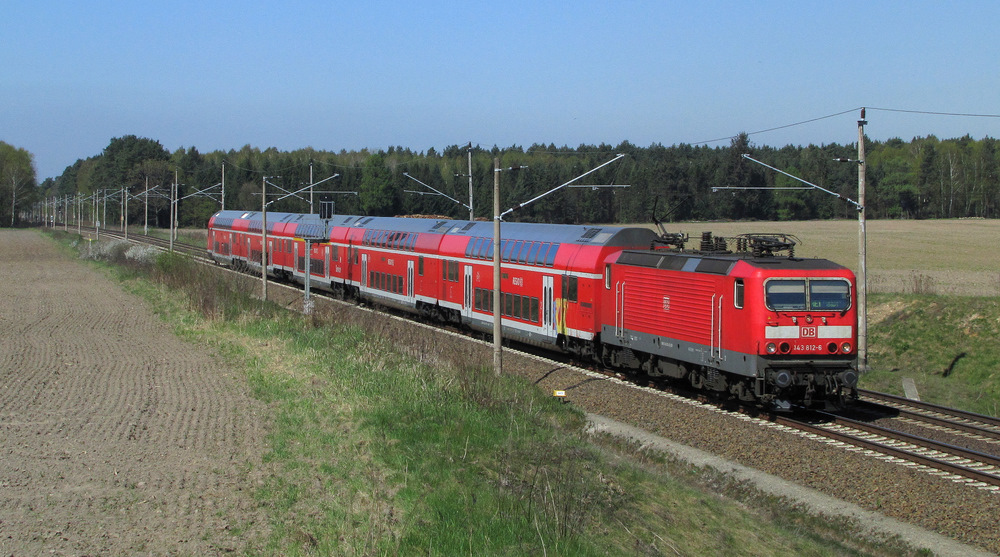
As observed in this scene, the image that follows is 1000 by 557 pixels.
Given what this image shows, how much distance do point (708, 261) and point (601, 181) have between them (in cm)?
5056

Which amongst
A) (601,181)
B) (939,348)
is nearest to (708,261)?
(939,348)

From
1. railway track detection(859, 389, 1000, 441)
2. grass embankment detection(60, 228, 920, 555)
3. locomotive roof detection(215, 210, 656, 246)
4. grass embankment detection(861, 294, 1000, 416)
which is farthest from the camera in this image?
grass embankment detection(861, 294, 1000, 416)

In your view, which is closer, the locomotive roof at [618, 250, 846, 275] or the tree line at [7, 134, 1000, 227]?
the locomotive roof at [618, 250, 846, 275]

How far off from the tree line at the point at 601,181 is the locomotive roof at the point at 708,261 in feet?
7.41

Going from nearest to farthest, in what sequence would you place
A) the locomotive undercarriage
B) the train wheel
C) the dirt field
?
the dirt field → the locomotive undercarriage → the train wheel

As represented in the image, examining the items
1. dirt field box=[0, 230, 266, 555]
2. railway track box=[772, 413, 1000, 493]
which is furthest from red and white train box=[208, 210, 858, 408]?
dirt field box=[0, 230, 266, 555]

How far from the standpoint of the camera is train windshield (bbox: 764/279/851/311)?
17.2m

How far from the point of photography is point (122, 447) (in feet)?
42.5

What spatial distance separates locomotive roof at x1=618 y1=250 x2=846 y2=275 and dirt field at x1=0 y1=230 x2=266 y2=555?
9.74 metres

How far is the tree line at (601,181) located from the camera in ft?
204

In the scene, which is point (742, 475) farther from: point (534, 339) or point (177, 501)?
point (534, 339)

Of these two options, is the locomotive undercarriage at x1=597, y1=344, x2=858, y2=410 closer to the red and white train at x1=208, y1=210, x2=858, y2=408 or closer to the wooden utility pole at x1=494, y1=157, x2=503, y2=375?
the red and white train at x1=208, y1=210, x2=858, y2=408

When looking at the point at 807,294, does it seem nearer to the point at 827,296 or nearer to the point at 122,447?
the point at 827,296

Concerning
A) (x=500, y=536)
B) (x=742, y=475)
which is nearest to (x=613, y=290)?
(x=742, y=475)
